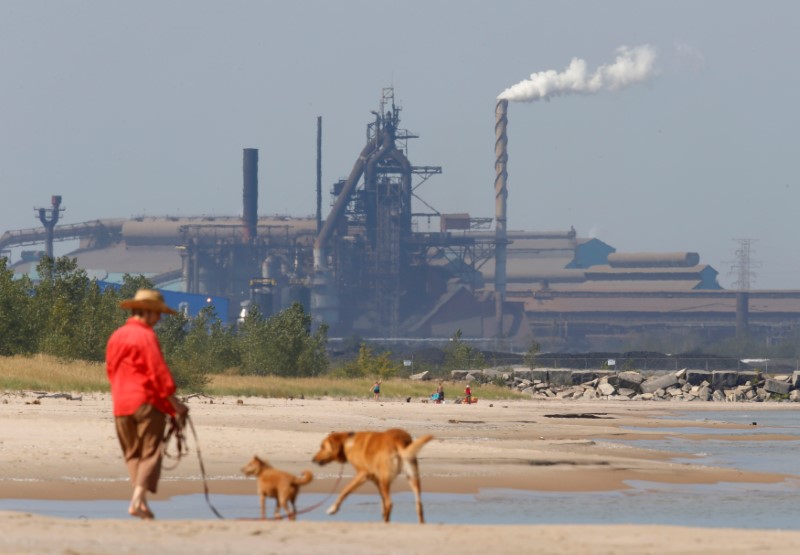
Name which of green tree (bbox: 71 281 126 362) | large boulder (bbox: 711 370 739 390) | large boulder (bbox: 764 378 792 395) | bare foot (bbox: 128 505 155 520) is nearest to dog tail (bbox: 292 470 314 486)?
bare foot (bbox: 128 505 155 520)

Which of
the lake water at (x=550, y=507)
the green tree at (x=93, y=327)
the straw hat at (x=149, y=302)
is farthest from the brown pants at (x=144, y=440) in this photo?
the green tree at (x=93, y=327)

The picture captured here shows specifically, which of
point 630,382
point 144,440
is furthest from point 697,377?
point 144,440

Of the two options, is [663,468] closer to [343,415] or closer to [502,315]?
[343,415]

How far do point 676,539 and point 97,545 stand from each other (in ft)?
14.3

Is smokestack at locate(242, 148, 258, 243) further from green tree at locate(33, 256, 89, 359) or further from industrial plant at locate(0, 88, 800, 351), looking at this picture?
green tree at locate(33, 256, 89, 359)

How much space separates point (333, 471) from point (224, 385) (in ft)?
108

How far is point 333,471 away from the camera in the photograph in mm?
19969

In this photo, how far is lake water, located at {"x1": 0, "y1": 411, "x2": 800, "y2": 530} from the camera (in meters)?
15.2

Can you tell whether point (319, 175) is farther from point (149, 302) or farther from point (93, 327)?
point (149, 302)

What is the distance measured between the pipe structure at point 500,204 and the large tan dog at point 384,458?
172279 millimetres

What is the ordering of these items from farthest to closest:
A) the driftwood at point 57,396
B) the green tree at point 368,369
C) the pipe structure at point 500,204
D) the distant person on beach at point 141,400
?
the pipe structure at point 500,204
the green tree at point 368,369
the driftwood at point 57,396
the distant person on beach at point 141,400

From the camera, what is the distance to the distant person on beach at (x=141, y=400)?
12211 millimetres

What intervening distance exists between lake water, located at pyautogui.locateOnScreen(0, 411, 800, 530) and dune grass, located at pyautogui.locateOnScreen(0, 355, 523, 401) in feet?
68.9

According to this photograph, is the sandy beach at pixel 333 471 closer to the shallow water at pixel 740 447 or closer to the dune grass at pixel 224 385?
the shallow water at pixel 740 447
